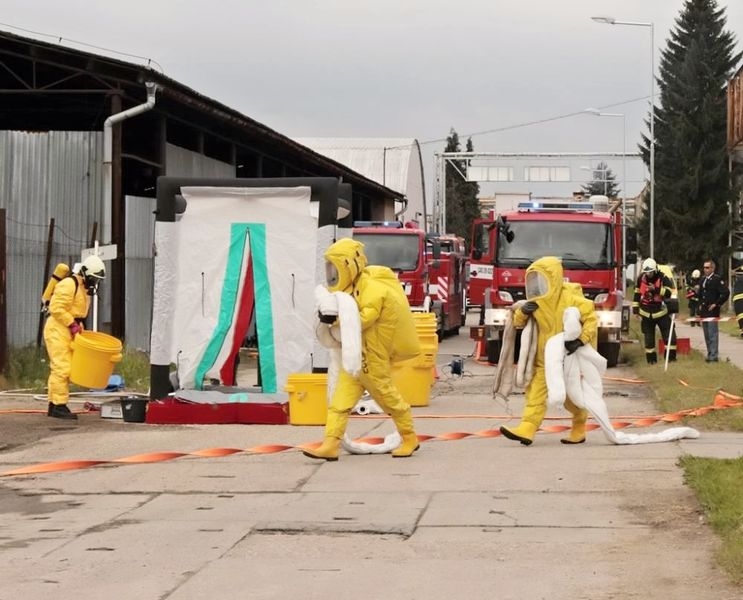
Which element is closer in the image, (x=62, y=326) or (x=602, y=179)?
(x=62, y=326)

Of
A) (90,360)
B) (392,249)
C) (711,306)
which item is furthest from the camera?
(392,249)

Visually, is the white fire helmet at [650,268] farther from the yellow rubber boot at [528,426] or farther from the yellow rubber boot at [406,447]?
the yellow rubber boot at [406,447]

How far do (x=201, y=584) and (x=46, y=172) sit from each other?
16553 mm

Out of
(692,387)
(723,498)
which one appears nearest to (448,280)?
(692,387)

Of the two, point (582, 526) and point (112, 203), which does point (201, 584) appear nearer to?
point (582, 526)

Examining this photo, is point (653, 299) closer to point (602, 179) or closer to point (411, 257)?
point (411, 257)

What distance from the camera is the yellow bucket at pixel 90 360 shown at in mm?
15000

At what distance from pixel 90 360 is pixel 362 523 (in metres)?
6.92

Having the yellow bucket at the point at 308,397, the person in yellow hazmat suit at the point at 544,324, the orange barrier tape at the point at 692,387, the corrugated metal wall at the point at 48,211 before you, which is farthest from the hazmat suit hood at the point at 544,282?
the corrugated metal wall at the point at 48,211

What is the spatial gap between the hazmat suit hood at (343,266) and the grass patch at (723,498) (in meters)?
3.04

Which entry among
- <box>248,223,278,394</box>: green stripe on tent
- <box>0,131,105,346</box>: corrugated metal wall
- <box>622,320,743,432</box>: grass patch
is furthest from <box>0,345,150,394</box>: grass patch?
<box>622,320,743,432</box>: grass patch

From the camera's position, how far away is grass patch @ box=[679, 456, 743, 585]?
7.44 metres

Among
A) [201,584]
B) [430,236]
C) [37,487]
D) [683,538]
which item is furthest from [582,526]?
[430,236]

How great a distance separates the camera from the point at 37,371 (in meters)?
20.0
